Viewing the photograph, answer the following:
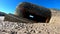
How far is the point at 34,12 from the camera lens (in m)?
5.68

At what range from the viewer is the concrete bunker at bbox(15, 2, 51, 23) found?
5684mm

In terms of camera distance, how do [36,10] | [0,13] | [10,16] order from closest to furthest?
1. [10,16]
2. [36,10]
3. [0,13]

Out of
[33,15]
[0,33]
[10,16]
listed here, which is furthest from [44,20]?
[0,33]

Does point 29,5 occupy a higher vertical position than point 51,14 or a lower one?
higher

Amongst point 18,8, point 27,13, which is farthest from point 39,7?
point 18,8

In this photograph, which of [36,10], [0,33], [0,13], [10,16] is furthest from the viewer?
[0,13]

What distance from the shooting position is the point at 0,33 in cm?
247

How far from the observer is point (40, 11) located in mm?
5711

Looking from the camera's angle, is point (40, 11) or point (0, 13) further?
point (0, 13)

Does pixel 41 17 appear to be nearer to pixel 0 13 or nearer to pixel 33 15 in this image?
pixel 33 15

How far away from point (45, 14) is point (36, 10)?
502mm

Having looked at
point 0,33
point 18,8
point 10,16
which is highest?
point 18,8

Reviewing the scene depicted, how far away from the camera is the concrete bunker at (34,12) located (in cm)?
568

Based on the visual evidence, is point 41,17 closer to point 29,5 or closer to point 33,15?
point 33,15
